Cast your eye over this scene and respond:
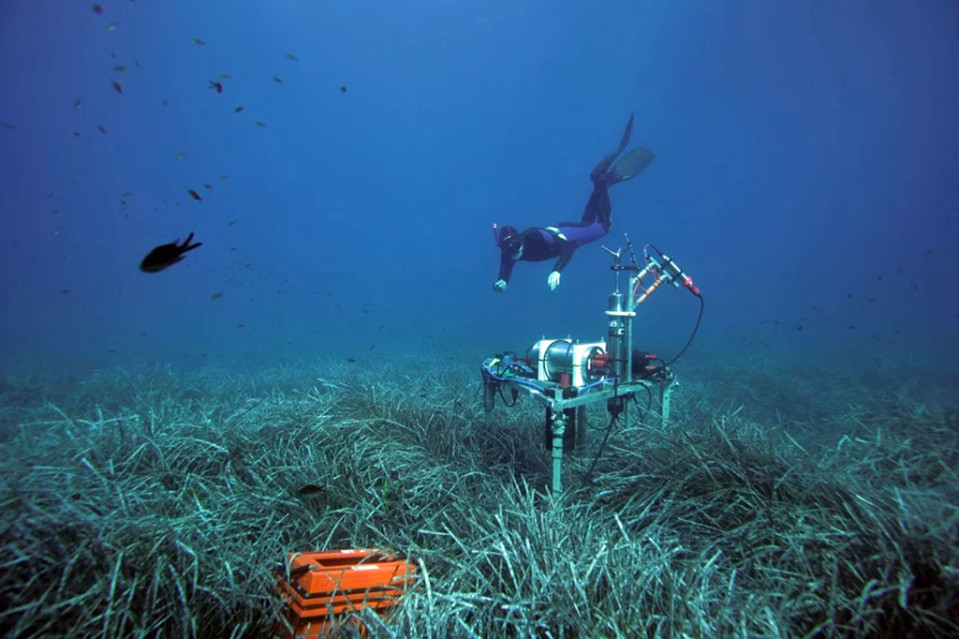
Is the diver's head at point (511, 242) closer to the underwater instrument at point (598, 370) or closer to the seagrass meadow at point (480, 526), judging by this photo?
the underwater instrument at point (598, 370)

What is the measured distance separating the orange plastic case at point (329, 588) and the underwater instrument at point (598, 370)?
161 centimetres

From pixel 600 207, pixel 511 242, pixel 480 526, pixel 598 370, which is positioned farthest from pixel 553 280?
pixel 480 526

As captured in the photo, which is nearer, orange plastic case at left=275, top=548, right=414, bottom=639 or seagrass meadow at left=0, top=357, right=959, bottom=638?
seagrass meadow at left=0, top=357, right=959, bottom=638

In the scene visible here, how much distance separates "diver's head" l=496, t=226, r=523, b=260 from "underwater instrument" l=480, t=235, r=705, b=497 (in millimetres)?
4200

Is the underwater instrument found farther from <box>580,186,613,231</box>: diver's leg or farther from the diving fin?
the diving fin

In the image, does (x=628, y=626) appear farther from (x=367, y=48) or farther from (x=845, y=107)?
(x=367, y=48)

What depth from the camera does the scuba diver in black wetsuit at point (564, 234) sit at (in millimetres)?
8289

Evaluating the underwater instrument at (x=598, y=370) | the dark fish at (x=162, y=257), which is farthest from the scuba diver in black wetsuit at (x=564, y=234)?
the dark fish at (x=162, y=257)

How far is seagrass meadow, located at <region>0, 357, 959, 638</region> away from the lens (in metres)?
1.62

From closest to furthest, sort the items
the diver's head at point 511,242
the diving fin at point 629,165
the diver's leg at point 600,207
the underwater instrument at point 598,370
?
1. the underwater instrument at point 598,370
2. the diver's head at point 511,242
3. the diver's leg at point 600,207
4. the diving fin at point 629,165

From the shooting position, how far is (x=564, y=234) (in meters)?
9.52

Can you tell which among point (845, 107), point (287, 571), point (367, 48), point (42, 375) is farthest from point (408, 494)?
point (367, 48)

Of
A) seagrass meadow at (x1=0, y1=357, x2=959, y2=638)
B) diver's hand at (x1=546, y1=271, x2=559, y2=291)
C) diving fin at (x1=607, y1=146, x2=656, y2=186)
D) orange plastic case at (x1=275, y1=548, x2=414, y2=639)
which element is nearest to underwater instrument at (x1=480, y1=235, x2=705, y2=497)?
seagrass meadow at (x1=0, y1=357, x2=959, y2=638)

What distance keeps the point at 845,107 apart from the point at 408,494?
70.3 metres
